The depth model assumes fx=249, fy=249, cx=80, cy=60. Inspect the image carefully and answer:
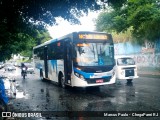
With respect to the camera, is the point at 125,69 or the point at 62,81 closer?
the point at 62,81

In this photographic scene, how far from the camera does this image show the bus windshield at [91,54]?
→ 13.2 metres

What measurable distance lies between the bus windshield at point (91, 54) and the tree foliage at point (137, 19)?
8.82 meters

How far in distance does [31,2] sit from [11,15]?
4.65 feet

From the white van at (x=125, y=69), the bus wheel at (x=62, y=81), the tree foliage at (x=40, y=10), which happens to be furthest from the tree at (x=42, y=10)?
the white van at (x=125, y=69)

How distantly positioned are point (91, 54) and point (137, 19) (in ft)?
43.3

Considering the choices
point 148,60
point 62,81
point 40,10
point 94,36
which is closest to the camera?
point 40,10

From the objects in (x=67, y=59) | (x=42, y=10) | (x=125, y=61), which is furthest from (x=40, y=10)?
(x=125, y=61)

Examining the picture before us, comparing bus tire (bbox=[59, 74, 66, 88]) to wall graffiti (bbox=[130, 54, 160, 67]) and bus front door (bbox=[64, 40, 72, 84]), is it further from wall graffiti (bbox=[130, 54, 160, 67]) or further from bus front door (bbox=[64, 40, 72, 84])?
wall graffiti (bbox=[130, 54, 160, 67])

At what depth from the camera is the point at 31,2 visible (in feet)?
32.9

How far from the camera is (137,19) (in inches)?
978

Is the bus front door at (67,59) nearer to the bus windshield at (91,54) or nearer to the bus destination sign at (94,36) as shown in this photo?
the bus windshield at (91,54)

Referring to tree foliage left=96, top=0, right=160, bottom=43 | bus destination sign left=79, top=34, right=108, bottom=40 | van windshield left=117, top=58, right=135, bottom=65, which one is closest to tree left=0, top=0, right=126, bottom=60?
bus destination sign left=79, top=34, right=108, bottom=40

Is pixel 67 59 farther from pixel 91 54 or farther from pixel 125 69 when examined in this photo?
pixel 125 69

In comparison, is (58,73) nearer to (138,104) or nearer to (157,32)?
(138,104)
